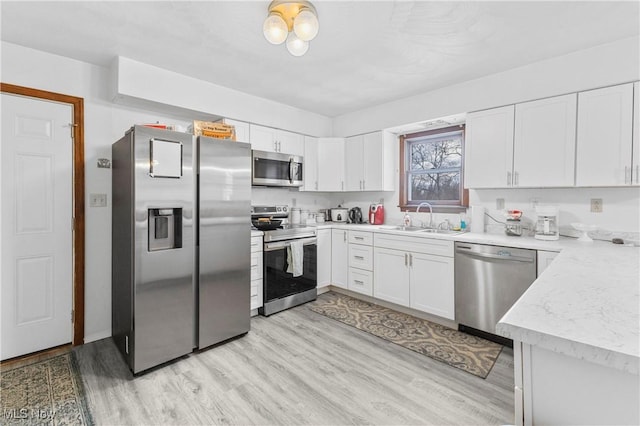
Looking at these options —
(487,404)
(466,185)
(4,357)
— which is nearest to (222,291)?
(4,357)

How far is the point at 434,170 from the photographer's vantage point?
3.85 m

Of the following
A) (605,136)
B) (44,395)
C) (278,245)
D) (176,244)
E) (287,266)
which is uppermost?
(605,136)

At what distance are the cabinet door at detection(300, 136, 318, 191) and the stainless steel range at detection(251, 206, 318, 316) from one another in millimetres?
692

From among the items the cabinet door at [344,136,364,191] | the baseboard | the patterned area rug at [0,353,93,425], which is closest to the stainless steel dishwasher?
the cabinet door at [344,136,364,191]

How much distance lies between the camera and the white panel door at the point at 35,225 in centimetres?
240

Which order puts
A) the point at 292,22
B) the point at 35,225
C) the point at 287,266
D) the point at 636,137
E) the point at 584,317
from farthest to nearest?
the point at 287,266 < the point at 35,225 < the point at 636,137 < the point at 292,22 < the point at 584,317

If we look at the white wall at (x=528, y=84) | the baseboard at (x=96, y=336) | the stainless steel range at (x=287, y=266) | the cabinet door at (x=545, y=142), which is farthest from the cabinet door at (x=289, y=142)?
the baseboard at (x=96, y=336)

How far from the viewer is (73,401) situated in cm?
193

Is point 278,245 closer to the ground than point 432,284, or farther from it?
farther from it

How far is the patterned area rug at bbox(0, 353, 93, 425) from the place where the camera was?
1.78 m

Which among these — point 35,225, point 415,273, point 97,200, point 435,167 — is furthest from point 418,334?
point 35,225

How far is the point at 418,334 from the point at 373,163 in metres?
2.18

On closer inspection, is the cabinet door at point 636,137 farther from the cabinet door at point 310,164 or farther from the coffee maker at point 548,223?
the cabinet door at point 310,164

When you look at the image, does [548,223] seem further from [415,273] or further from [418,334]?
[418,334]
